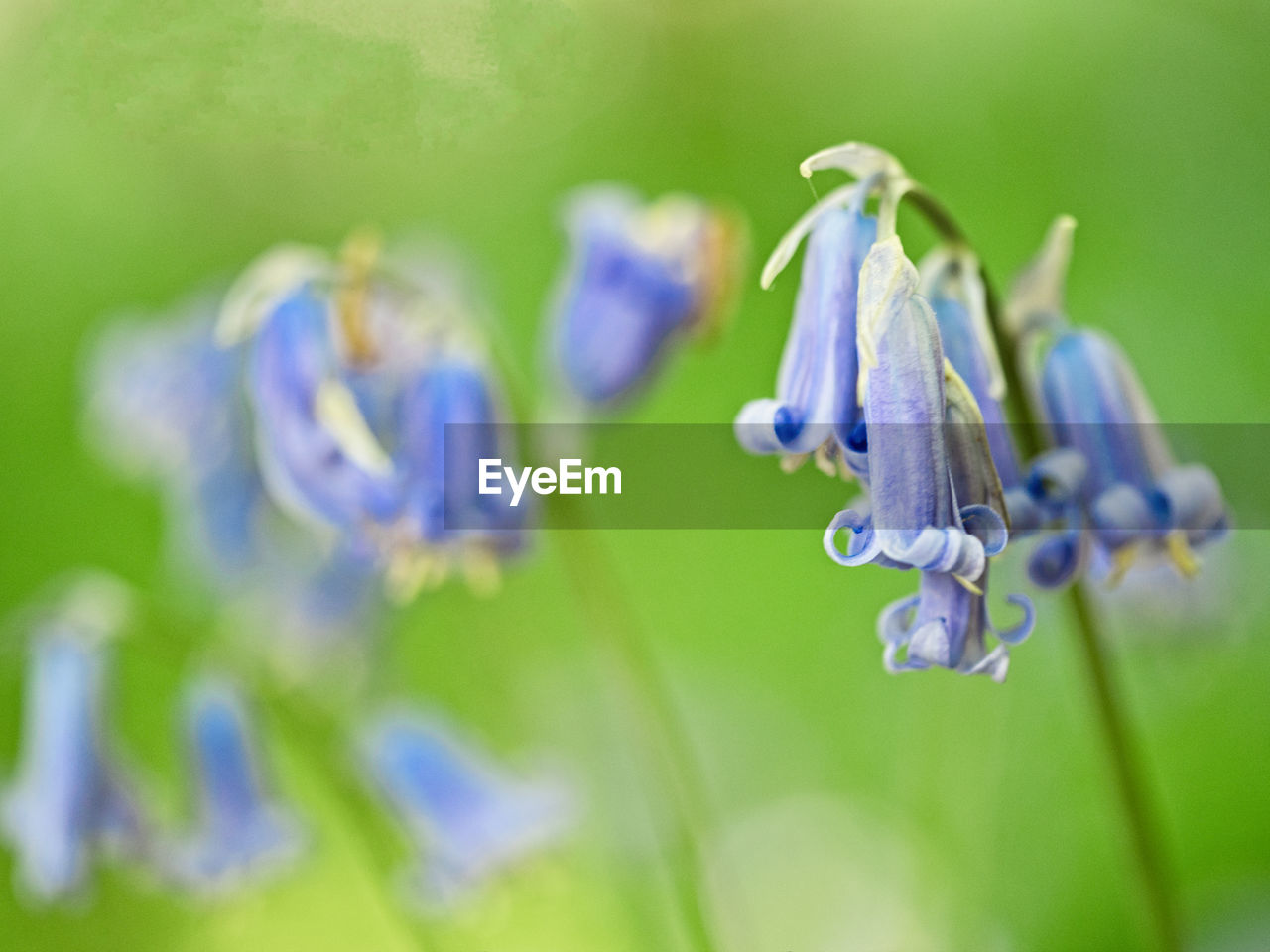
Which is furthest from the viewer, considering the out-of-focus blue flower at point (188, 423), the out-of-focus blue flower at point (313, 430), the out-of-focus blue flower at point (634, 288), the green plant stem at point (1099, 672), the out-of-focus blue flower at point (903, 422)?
the out-of-focus blue flower at point (188, 423)

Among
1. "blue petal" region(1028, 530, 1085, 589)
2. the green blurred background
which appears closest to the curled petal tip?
"blue petal" region(1028, 530, 1085, 589)

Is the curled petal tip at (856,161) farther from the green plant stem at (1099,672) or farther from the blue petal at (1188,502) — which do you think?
the blue petal at (1188,502)

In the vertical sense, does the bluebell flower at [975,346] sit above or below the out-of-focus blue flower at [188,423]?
below

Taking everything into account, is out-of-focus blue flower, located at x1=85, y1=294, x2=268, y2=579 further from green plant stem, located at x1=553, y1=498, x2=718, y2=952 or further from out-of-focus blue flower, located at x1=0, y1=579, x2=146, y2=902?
green plant stem, located at x1=553, y1=498, x2=718, y2=952

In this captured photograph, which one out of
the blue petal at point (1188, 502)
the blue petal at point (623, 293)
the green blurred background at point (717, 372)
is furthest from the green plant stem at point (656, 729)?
the blue petal at point (1188, 502)

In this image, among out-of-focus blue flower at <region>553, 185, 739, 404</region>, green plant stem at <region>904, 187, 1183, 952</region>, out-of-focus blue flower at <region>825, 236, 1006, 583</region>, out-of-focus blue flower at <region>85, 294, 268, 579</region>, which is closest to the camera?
out-of-focus blue flower at <region>825, 236, 1006, 583</region>

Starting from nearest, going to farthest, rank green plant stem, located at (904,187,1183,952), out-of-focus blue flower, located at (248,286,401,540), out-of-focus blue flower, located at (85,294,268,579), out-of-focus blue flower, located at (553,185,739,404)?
1. green plant stem, located at (904,187,1183,952)
2. out-of-focus blue flower, located at (248,286,401,540)
3. out-of-focus blue flower, located at (553,185,739,404)
4. out-of-focus blue flower, located at (85,294,268,579)

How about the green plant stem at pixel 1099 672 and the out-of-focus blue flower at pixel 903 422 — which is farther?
the green plant stem at pixel 1099 672

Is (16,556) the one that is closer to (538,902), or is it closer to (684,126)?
(538,902)
